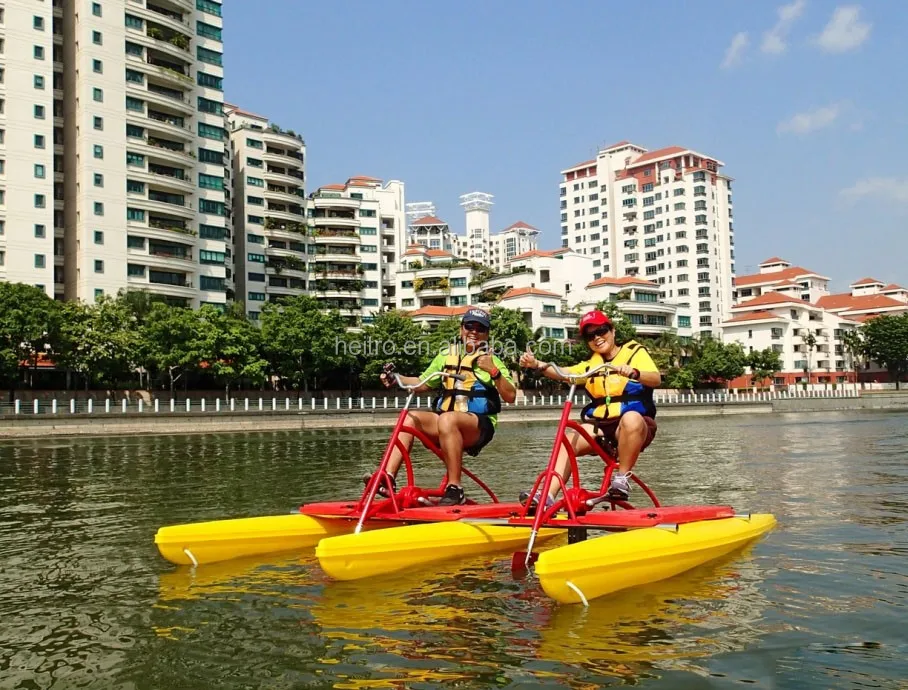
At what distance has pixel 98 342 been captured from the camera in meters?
59.7

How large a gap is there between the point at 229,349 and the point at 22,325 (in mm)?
14689

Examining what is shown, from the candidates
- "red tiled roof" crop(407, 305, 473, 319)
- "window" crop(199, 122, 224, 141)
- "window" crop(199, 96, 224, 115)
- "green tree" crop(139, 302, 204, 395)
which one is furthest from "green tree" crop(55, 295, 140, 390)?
"red tiled roof" crop(407, 305, 473, 319)

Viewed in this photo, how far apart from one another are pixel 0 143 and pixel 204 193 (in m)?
19.2

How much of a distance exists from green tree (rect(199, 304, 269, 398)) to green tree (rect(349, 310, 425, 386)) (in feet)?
35.7

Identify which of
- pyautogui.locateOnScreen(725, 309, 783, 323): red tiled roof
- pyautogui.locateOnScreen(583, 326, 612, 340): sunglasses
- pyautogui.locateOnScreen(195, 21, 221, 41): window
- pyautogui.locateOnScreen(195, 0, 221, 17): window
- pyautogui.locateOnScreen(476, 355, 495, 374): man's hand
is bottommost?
pyautogui.locateOnScreen(476, 355, 495, 374): man's hand

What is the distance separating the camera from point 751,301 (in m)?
128

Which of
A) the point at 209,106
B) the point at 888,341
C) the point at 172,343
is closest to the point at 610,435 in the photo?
the point at 172,343

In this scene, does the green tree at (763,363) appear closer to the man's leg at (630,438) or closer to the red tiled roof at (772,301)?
the red tiled roof at (772,301)

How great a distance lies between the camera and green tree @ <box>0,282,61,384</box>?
54.1m

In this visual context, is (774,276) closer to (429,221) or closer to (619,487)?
(429,221)

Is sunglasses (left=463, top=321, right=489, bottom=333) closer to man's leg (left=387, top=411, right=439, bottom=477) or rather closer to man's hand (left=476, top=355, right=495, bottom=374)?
man's hand (left=476, top=355, right=495, bottom=374)

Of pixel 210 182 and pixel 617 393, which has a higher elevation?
pixel 210 182

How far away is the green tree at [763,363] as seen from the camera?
106 metres

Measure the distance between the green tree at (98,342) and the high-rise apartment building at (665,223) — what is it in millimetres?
91059
